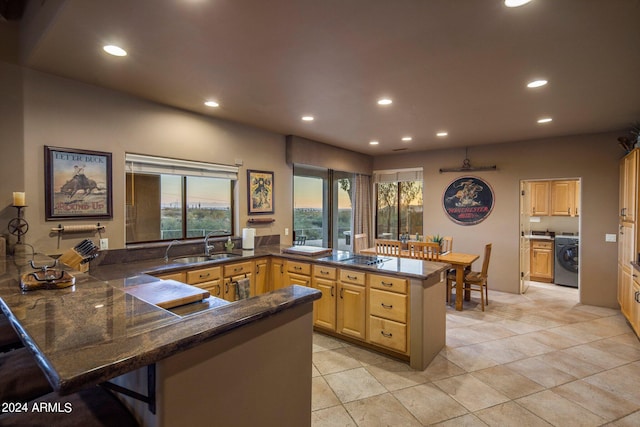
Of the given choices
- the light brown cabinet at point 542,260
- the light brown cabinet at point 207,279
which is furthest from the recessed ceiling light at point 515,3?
the light brown cabinet at point 542,260

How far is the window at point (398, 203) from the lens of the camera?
661 centimetres

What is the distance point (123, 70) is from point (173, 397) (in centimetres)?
275

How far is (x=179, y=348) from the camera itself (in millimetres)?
994

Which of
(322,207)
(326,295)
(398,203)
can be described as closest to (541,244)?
(398,203)

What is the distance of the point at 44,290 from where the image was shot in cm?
157

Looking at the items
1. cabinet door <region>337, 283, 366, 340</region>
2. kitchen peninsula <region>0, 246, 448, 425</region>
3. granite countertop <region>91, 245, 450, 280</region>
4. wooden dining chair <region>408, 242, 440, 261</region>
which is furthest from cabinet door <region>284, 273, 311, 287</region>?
kitchen peninsula <region>0, 246, 448, 425</region>

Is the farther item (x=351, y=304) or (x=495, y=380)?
(x=351, y=304)

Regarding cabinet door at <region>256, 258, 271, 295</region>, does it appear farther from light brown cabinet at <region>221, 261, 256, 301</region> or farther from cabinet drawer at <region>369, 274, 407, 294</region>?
cabinet drawer at <region>369, 274, 407, 294</region>

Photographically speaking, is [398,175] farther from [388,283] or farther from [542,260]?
[388,283]

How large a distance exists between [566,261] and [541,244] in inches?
20.6

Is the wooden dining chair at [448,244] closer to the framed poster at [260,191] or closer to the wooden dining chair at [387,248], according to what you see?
the wooden dining chair at [387,248]

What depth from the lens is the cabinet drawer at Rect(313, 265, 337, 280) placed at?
11.3 ft

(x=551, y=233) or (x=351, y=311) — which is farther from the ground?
(x=551, y=233)

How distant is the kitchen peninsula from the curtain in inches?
201
